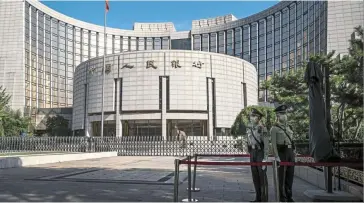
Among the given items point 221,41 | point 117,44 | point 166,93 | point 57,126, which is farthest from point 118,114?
point 117,44

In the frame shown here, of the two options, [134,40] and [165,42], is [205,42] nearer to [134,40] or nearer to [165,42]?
[165,42]

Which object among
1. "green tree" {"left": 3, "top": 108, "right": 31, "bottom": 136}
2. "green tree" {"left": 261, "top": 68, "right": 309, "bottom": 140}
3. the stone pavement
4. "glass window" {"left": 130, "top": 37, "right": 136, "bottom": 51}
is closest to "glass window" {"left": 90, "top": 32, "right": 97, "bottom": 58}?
"glass window" {"left": 130, "top": 37, "right": 136, "bottom": 51}

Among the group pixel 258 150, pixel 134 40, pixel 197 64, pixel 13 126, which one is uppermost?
pixel 134 40

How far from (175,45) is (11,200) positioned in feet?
287

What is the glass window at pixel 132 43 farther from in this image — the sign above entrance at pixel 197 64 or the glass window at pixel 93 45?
the sign above entrance at pixel 197 64

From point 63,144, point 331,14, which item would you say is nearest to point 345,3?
point 331,14

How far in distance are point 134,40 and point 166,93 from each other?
4394cm

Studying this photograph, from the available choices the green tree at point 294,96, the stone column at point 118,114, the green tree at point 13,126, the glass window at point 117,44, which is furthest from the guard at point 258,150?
the glass window at point 117,44

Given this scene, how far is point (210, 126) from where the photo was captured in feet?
171

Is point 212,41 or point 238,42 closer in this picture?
→ point 238,42

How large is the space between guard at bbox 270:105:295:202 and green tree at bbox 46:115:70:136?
63730 mm

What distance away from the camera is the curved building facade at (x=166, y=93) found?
169ft

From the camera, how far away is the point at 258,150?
7062 millimetres

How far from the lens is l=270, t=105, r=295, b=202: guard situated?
23.1 ft
